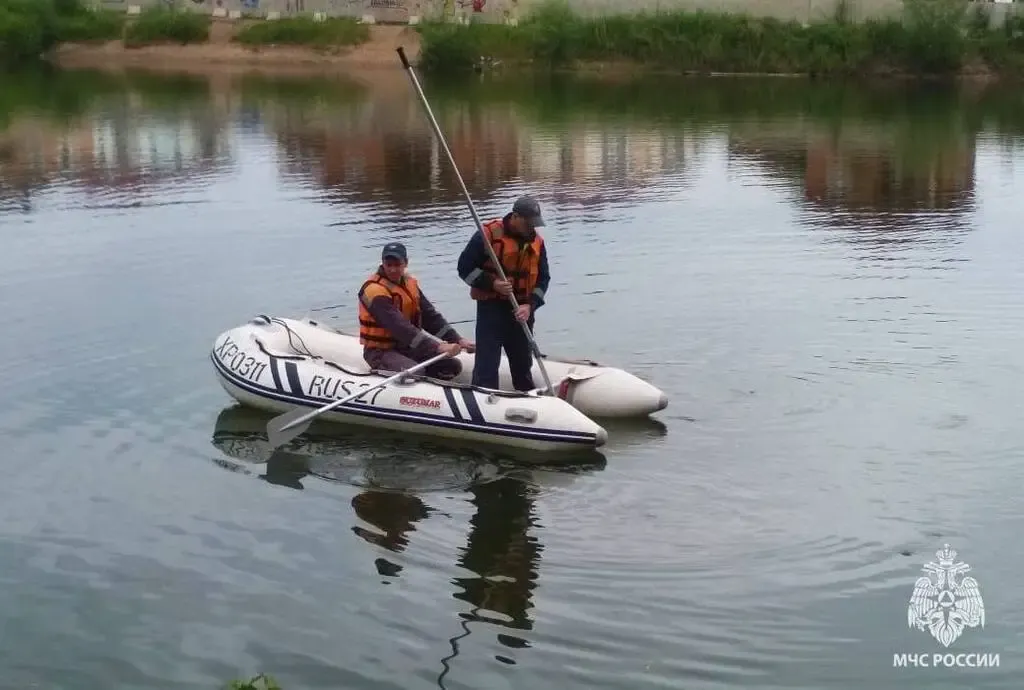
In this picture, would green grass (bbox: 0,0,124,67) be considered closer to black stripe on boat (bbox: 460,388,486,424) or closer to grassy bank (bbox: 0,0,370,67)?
grassy bank (bbox: 0,0,370,67)

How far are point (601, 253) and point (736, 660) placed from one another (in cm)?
1162

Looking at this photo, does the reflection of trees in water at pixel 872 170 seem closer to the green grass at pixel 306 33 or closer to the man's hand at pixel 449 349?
the man's hand at pixel 449 349

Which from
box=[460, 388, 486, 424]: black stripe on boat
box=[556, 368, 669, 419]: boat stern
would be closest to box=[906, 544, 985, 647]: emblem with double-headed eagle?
box=[556, 368, 669, 419]: boat stern

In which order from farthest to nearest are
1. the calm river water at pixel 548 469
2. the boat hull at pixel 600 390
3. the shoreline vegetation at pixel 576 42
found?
the shoreline vegetation at pixel 576 42, the boat hull at pixel 600 390, the calm river water at pixel 548 469

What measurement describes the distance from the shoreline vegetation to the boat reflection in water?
46190 mm

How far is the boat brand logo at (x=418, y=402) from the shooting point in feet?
37.8

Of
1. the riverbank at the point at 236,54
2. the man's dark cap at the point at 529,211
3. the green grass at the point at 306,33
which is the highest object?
the green grass at the point at 306,33

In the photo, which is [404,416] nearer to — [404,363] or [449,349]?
[404,363]

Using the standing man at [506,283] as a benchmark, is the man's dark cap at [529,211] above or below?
above

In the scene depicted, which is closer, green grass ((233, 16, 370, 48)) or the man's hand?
the man's hand

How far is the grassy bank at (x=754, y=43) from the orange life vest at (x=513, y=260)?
46169mm

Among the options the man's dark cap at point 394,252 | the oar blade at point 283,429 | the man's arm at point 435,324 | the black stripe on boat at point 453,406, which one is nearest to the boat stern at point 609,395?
the black stripe on boat at point 453,406

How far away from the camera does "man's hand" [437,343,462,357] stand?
11.9m

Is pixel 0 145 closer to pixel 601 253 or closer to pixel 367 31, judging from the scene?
pixel 601 253
